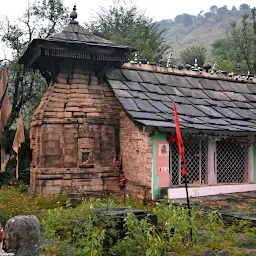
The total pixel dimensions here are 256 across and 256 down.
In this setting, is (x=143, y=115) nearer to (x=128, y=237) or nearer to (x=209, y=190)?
(x=209, y=190)

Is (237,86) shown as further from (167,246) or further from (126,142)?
(167,246)

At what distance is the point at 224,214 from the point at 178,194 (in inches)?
104

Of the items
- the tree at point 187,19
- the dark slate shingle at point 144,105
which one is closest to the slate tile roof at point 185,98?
the dark slate shingle at point 144,105

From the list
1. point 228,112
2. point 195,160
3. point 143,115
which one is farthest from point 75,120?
point 228,112

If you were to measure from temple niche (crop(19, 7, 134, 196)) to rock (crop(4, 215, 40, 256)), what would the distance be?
263 inches

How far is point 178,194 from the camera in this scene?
34.5ft

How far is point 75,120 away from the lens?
36.8 ft

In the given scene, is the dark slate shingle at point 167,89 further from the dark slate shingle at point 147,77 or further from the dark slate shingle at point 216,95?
the dark slate shingle at point 216,95

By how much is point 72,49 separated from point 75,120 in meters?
2.16

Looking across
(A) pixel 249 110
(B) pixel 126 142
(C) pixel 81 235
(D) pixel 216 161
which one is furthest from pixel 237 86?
(C) pixel 81 235

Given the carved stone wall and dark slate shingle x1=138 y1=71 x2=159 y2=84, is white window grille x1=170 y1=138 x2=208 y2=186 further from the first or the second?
dark slate shingle x1=138 y1=71 x2=159 y2=84

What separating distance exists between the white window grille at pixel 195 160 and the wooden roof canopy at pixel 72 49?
138 inches

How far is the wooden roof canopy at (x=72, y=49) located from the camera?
10914 mm

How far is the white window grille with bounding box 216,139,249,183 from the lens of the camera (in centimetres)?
1191
